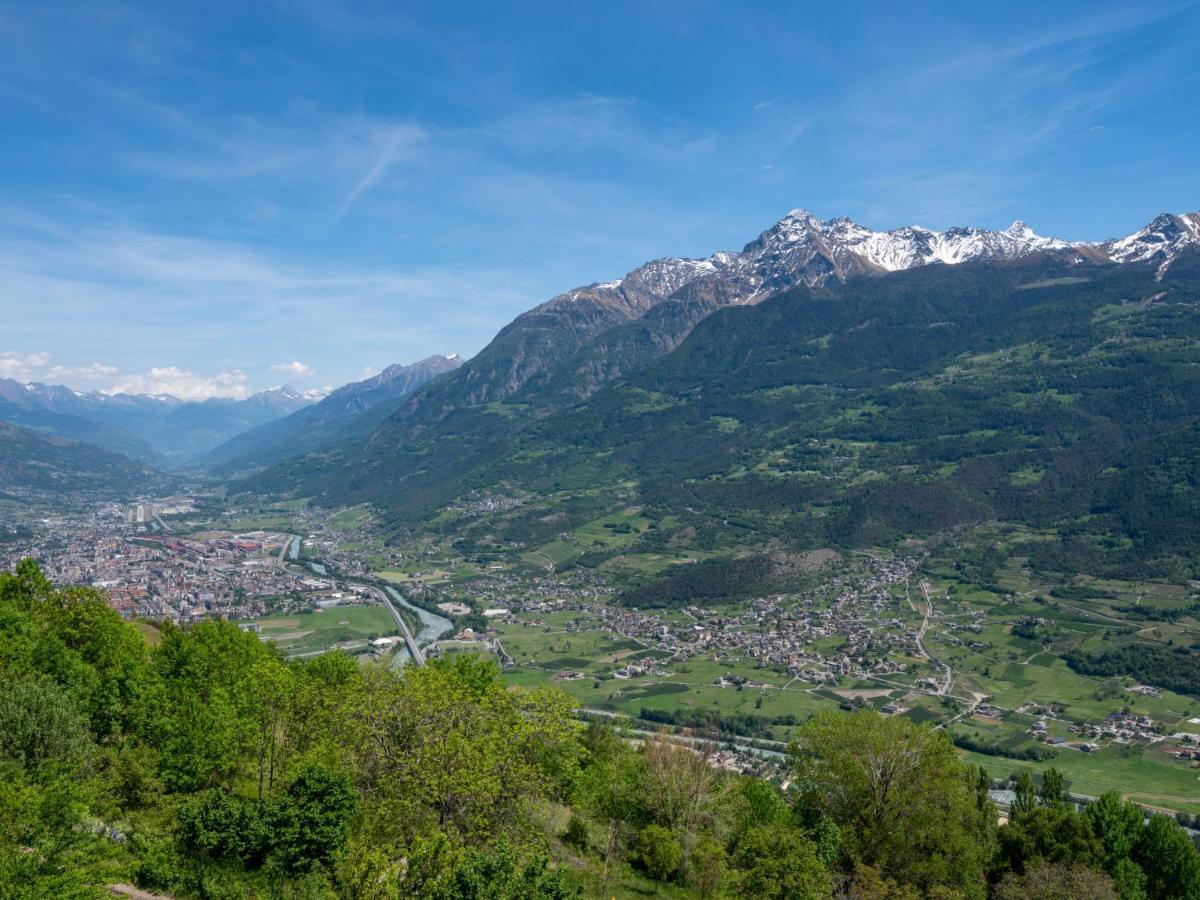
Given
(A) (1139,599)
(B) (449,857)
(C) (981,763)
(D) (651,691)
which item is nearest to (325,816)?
(B) (449,857)

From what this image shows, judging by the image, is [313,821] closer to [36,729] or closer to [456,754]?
[456,754]

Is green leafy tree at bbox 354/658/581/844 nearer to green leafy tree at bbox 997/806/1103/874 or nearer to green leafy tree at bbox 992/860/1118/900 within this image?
green leafy tree at bbox 992/860/1118/900

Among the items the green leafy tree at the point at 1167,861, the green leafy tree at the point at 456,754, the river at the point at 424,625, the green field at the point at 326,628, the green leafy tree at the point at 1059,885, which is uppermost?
the green leafy tree at the point at 456,754

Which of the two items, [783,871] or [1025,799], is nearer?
[783,871]

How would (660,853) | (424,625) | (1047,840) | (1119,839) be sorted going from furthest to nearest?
(424,625), (1047,840), (1119,839), (660,853)

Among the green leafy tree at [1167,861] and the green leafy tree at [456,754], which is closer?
the green leafy tree at [456,754]

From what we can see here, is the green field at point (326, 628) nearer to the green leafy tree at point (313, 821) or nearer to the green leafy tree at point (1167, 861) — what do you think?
the green leafy tree at point (313, 821)

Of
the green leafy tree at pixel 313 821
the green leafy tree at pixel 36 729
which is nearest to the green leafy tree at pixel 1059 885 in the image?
the green leafy tree at pixel 313 821

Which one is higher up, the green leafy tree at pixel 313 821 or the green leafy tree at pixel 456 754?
the green leafy tree at pixel 456 754

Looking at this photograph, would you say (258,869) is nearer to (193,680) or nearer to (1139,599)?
(193,680)

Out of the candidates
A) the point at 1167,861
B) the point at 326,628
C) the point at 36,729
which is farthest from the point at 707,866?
the point at 326,628

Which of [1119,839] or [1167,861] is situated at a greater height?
[1119,839]
